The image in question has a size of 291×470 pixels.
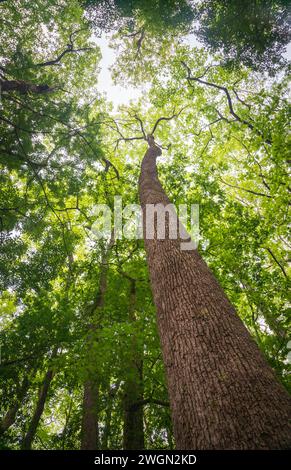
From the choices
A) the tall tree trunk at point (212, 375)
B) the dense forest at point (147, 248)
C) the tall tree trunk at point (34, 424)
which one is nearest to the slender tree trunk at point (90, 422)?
the dense forest at point (147, 248)

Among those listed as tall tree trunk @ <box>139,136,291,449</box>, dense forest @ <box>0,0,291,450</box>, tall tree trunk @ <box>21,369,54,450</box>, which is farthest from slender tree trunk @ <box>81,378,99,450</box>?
tall tree trunk @ <box>139,136,291,449</box>

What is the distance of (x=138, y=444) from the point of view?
5.57m

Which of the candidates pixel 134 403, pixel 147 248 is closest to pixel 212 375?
pixel 147 248

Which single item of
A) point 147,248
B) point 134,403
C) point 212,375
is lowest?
point 212,375

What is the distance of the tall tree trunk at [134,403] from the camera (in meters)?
5.59

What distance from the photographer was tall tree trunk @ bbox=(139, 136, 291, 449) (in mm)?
1550

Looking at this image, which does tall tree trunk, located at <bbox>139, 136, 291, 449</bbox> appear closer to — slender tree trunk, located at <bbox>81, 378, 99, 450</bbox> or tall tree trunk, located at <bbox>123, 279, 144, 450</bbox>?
tall tree trunk, located at <bbox>123, 279, 144, 450</bbox>

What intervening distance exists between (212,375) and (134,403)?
4938 mm

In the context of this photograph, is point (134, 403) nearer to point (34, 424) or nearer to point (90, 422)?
point (90, 422)

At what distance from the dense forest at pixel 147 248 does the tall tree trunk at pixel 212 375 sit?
0.01m

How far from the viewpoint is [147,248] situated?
158 inches

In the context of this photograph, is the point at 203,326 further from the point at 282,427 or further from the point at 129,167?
the point at 129,167

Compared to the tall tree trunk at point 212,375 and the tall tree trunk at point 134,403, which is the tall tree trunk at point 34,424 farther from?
the tall tree trunk at point 212,375

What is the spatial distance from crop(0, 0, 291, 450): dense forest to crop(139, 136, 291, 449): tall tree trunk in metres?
0.01
